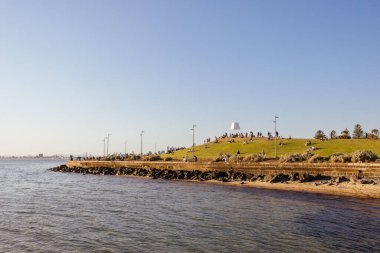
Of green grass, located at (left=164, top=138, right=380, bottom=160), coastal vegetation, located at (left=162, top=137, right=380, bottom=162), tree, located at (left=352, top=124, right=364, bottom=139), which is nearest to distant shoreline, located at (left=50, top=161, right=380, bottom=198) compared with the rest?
coastal vegetation, located at (left=162, top=137, right=380, bottom=162)

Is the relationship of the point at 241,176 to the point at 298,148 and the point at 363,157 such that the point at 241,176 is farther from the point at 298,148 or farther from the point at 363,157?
the point at 298,148

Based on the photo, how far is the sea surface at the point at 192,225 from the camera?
16484 millimetres

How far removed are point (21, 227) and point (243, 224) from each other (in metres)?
12.4

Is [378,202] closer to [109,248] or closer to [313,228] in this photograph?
[313,228]

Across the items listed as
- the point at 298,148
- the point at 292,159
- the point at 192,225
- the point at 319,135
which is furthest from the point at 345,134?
the point at 192,225

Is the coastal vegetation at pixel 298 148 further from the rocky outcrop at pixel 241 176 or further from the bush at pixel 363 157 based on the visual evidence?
the rocky outcrop at pixel 241 176

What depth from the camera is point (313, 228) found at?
2030 cm

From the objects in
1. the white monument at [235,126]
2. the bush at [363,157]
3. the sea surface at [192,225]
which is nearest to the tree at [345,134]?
the white monument at [235,126]

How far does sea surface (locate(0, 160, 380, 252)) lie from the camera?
16.5m

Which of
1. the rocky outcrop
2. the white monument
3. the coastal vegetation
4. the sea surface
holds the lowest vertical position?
the sea surface

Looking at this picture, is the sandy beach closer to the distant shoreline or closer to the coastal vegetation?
the distant shoreline

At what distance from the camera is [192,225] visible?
2086 cm

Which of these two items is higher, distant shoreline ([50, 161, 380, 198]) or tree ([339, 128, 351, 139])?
tree ([339, 128, 351, 139])

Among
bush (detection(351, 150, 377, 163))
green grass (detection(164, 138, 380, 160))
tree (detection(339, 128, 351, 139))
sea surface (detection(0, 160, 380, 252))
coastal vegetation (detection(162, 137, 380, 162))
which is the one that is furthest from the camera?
tree (detection(339, 128, 351, 139))
